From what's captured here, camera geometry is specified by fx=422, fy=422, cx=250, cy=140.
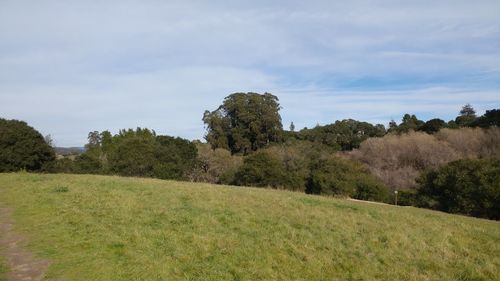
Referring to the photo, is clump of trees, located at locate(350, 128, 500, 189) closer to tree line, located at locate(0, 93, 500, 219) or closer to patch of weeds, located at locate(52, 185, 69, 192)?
tree line, located at locate(0, 93, 500, 219)

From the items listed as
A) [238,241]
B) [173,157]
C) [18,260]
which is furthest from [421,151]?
[18,260]

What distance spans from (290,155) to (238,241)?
3859 cm

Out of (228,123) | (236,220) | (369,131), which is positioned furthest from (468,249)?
(369,131)

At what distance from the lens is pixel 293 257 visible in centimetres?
828

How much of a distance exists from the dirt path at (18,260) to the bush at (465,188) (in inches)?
769

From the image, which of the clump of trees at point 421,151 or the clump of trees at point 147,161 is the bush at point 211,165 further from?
the clump of trees at point 421,151

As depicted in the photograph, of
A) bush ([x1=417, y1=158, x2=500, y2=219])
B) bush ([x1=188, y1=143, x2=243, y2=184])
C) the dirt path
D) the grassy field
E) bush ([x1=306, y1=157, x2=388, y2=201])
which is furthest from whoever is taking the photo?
bush ([x1=188, y1=143, x2=243, y2=184])

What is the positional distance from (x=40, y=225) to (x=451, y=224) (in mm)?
11306

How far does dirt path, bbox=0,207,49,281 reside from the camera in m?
7.04

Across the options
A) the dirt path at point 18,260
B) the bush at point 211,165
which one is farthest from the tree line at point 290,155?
the dirt path at point 18,260

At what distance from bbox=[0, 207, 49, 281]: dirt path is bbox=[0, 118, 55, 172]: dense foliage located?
23.5 meters

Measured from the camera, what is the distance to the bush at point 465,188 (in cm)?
2022

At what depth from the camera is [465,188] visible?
70.3 feet

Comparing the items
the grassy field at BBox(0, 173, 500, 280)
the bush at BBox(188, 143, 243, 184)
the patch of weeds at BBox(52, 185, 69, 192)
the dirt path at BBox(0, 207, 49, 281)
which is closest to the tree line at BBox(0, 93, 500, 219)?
the bush at BBox(188, 143, 243, 184)
